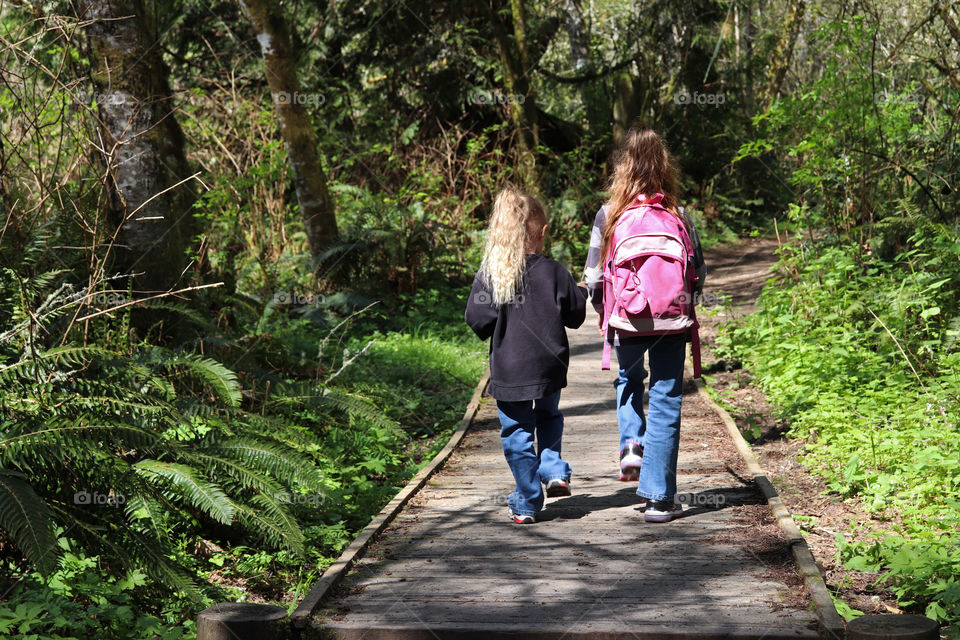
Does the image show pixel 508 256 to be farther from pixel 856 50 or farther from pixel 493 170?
pixel 493 170

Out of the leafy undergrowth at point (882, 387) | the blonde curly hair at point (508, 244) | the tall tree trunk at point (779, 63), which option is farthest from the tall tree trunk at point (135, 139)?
the tall tree trunk at point (779, 63)

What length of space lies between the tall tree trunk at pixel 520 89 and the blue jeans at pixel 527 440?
12120 mm

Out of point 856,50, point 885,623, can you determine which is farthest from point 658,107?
point 885,623

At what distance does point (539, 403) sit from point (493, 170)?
1443cm

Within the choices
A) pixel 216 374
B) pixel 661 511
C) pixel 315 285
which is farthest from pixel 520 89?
pixel 661 511

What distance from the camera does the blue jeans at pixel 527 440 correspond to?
5031mm

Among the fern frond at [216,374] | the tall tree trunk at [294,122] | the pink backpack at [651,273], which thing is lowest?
the fern frond at [216,374]

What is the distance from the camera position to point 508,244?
5.05m

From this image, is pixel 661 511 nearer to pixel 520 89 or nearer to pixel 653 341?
pixel 653 341

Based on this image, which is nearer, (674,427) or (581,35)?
(674,427)

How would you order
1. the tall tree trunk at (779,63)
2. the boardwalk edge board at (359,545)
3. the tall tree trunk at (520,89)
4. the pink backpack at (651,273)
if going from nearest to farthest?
the boardwalk edge board at (359,545) < the pink backpack at (651,273) < the tall tree trunk at (520,89) < the tall tree trunk at (779,63)

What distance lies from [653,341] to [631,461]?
39.3 inches

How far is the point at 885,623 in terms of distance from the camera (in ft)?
10.8

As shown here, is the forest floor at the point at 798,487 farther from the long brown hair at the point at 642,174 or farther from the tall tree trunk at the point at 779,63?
the tall tree trunk at the point at 779,63
